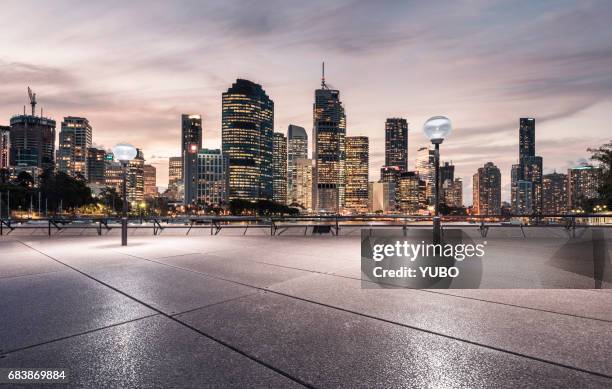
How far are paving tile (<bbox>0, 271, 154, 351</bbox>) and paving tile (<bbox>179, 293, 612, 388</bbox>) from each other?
3.71 feet

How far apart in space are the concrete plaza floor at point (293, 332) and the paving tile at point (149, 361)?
2 centimetres

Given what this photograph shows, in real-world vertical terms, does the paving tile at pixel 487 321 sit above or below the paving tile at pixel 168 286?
above

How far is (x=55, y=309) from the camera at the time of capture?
15.0ft

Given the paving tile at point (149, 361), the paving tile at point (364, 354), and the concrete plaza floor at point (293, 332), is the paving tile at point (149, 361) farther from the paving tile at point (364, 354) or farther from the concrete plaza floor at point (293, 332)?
the paving tile at point (364, 354)

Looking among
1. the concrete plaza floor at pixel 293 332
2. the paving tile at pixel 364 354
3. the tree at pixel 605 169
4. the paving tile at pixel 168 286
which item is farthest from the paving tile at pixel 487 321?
the tree at pixel 605 169

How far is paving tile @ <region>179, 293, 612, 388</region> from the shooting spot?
2.73 m

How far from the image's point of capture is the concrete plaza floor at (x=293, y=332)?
2830 millimetres

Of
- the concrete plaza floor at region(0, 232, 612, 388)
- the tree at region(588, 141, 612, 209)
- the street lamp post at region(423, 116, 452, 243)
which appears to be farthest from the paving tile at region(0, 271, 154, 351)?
the tree at region(588, 141, 612, 209)

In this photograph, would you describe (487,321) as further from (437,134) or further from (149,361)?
(437,134)

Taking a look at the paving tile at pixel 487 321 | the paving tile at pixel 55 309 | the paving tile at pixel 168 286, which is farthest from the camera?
the paving tile at pixel 168 286

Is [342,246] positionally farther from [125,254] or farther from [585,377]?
[585,377]

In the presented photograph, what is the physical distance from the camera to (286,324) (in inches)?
159

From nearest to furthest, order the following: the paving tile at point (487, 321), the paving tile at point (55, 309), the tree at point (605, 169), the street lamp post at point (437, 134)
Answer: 1. the paving tile at point (487, 321)
2. the paving tile at point (55, 309)
3. the street lamp post at point (437, 134)
4. the tree at point (605, 169)

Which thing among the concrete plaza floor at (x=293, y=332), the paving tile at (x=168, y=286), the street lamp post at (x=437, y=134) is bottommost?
the paving tile at (x=168, y=286)
